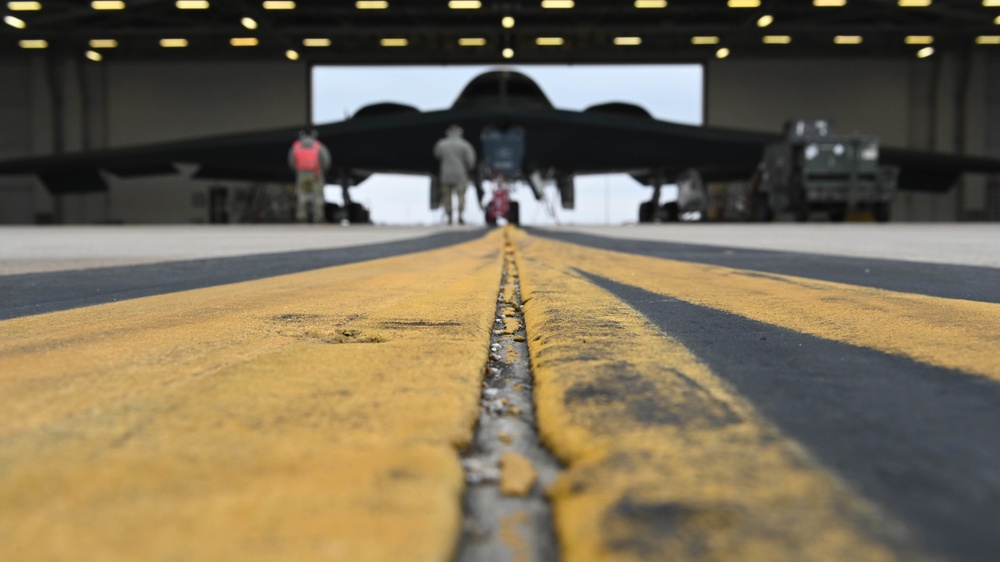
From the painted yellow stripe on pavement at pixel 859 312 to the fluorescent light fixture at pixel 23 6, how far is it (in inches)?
1083

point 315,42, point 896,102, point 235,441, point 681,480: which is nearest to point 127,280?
point 235,441

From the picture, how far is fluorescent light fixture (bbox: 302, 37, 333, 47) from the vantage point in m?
28.4

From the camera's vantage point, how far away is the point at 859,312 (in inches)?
51.9

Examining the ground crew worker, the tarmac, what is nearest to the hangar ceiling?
the ground crew worker

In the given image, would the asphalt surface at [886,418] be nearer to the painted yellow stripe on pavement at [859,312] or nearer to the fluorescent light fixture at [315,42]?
the painted yellow stripe on pavement at [859,312]

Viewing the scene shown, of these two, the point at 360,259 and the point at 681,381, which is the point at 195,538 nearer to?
the point at 681,381

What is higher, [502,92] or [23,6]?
[23,6]

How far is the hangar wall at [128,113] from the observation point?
91.3ft

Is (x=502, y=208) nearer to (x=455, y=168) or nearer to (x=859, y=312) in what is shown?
(x=455, y=168)

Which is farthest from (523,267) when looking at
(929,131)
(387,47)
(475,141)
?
(929,131)

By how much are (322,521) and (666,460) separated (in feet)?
0.79

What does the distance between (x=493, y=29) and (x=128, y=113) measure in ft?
50.9

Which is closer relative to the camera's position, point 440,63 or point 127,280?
point 127,280

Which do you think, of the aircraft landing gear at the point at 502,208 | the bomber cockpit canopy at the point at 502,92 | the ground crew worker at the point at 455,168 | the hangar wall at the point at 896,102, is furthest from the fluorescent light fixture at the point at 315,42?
the ground crew worker at the point at 455,168
